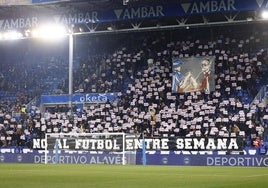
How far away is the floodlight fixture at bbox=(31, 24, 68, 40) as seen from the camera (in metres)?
37.0

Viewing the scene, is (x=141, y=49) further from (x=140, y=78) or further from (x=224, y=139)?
(x=224, y=139)

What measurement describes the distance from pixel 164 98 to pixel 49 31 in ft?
26.9

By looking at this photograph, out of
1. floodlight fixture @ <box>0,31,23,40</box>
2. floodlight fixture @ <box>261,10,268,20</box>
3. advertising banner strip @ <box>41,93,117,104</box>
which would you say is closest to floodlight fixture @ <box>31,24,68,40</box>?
floodlight fixture @ <box>0,31,23,40</box>

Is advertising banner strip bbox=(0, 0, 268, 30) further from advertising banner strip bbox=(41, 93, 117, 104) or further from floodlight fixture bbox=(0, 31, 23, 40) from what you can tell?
advertising banner strip bbox=(41, 93, 117, 104)

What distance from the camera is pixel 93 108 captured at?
124 ft

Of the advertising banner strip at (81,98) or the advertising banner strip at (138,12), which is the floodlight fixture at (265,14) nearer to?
the advertising banner strip at (138,12)

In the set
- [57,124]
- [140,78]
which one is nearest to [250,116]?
[140,78]

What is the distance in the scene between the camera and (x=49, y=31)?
36.9 metres

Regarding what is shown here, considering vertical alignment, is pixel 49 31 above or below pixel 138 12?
below

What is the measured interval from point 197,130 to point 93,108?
8123mm

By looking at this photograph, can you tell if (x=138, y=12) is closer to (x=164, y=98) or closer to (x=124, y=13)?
(x=124, y=13)

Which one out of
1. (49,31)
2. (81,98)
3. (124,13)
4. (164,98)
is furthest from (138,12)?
(81,98)

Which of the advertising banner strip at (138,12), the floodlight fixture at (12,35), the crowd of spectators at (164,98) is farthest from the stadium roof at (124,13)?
the crowd of spectators at (164,98)

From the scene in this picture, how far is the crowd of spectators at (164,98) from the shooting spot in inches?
1292
